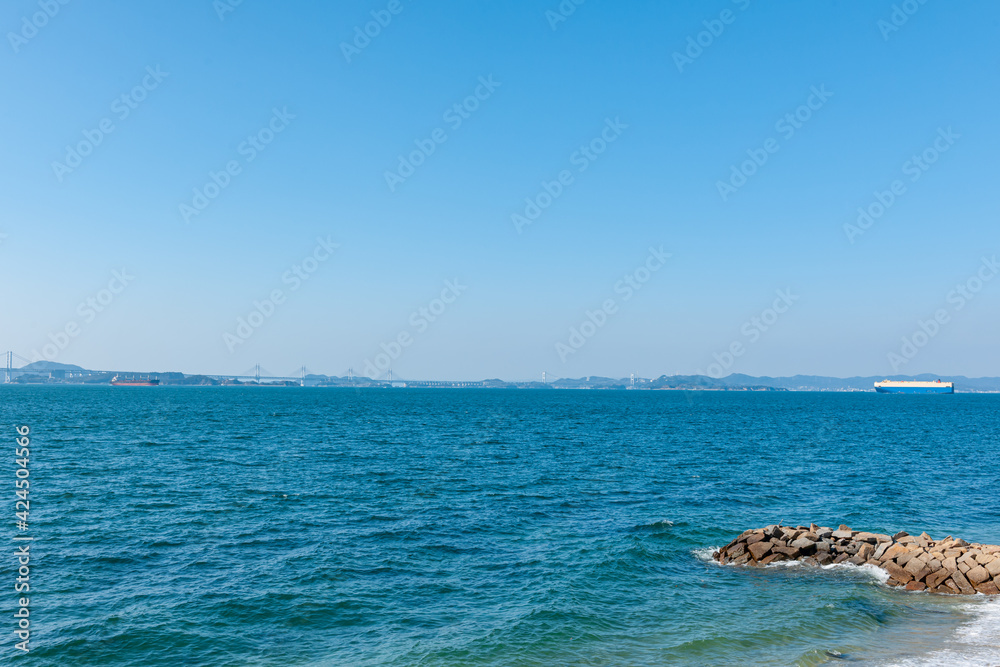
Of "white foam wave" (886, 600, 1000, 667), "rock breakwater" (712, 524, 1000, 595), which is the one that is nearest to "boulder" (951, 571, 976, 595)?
"rock breakwater" (712, 524, 1000, 595)

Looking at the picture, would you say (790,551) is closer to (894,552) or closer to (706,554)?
(706,554)

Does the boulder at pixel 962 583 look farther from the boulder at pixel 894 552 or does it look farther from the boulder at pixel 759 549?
the boulder at pixel 759 549

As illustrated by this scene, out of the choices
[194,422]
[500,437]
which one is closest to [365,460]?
[500,437]

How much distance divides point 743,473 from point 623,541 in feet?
92.6

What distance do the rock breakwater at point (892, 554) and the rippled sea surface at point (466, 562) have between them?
1.17 metres

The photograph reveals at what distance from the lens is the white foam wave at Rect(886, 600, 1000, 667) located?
17625 millimetres

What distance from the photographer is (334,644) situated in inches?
759

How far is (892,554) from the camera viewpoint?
27.5 metres

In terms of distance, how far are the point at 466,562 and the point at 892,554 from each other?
62.7 feet

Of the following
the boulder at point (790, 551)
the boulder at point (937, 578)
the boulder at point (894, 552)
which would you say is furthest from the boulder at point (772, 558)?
the boulder at point (937, 578)

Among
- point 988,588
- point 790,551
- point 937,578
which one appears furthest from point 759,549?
point 988,588

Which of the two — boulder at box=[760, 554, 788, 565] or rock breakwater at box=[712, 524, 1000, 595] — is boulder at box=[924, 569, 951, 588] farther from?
boulder at box=[760, 554, 788, 565]

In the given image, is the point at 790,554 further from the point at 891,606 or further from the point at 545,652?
the point at 545,652

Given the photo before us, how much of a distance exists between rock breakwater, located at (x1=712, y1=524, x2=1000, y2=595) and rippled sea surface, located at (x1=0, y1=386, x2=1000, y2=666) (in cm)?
117
